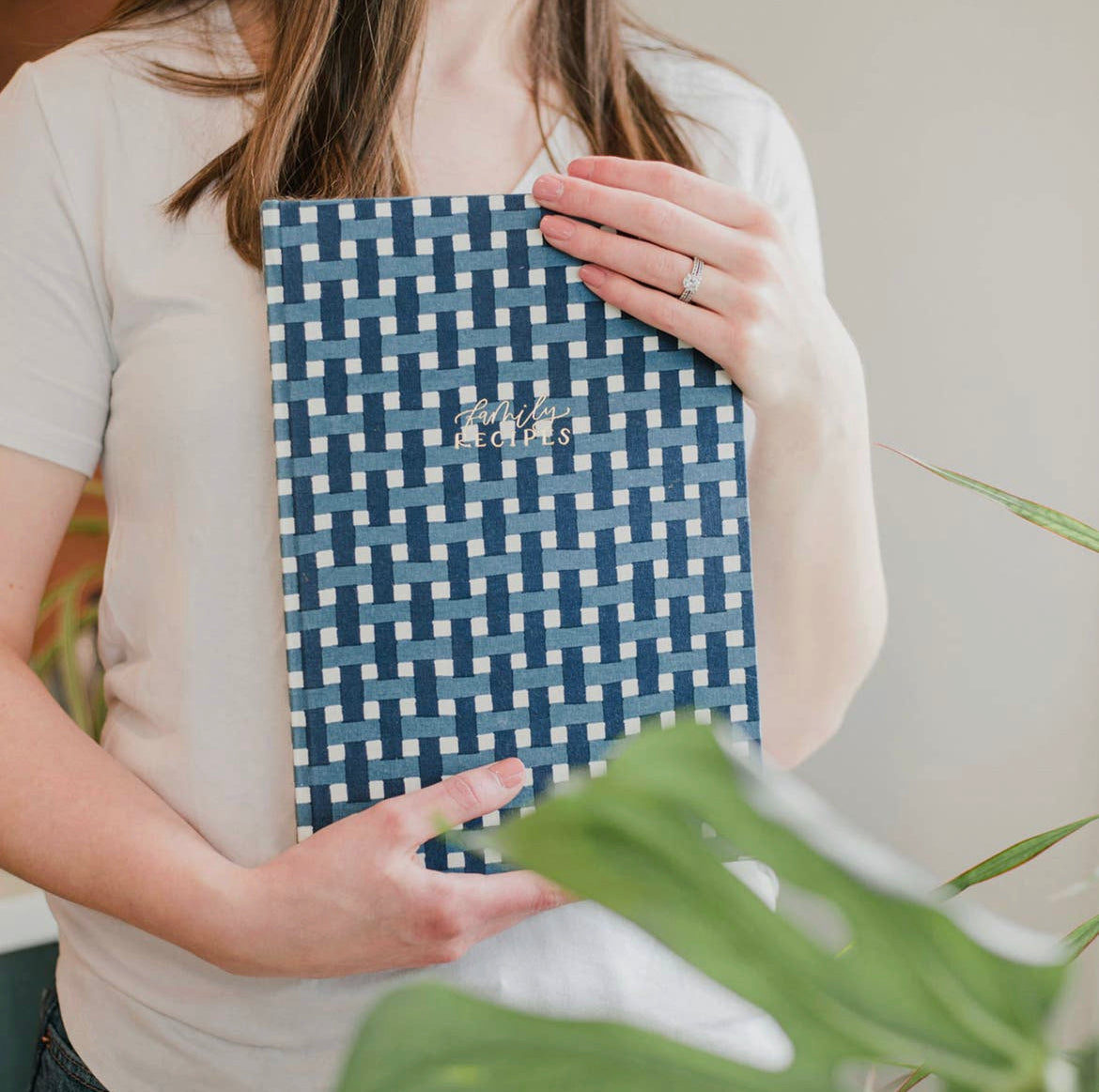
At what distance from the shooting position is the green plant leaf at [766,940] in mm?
136

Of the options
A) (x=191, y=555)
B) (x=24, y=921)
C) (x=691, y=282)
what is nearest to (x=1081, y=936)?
(x=691, y=282)

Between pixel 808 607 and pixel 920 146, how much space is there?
52 centimetres

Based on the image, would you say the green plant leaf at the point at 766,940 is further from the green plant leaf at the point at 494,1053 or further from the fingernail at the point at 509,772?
the fingernail at the point at 509,772

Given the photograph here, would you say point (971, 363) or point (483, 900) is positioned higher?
point (971, 363)

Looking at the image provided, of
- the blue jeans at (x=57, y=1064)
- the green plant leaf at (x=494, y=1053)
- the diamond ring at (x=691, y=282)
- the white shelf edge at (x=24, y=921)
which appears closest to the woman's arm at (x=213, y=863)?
the blue jeans at (x=57, y=1064)

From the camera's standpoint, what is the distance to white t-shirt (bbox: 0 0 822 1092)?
542 mm

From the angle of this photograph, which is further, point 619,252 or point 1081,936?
point 619,252

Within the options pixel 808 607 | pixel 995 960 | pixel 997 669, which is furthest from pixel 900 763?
pixel 995 960

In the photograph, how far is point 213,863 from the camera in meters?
0.51

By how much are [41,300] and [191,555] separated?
0.15 meters

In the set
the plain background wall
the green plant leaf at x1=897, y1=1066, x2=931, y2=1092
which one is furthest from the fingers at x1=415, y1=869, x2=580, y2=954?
the plain background wall

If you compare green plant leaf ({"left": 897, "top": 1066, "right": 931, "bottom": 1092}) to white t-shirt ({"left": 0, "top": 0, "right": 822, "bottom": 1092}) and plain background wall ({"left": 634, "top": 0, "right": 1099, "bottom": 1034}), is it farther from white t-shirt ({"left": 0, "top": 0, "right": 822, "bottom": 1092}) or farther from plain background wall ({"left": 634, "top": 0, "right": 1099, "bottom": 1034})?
plain background wall ({"left": 634, "top": 0, "right": 1099, "bottom": 1034})

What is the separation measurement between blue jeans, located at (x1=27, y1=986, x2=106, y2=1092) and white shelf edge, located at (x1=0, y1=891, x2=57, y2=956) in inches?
15.4

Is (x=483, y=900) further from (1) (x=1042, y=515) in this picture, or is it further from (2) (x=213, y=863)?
(1) (x=1042, y=515)
